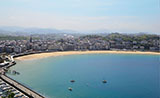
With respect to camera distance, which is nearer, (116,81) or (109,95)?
(109,95)

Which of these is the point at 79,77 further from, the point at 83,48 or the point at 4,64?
the point at 83,48

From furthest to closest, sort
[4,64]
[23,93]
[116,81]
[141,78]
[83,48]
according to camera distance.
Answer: [83,48] → [4,64] → [141,78] → [116,81] → [23,93]

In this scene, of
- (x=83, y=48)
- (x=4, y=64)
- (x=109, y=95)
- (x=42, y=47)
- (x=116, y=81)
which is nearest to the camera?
(x=109, y=95)

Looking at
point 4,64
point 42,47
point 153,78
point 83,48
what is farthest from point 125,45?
point 4,64

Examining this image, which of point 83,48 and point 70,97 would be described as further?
point 83,48

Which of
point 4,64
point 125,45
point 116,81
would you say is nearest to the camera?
point 116,81

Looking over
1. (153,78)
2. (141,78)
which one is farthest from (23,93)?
(153,78)

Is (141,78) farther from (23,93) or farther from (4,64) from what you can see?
(4,64)

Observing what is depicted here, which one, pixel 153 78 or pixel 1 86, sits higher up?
pixel 1 86

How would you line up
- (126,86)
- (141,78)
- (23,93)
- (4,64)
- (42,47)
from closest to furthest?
1. (23,93)
2. (126,86)
3. (141,78)
4. (4,64)
5. (42,47)
